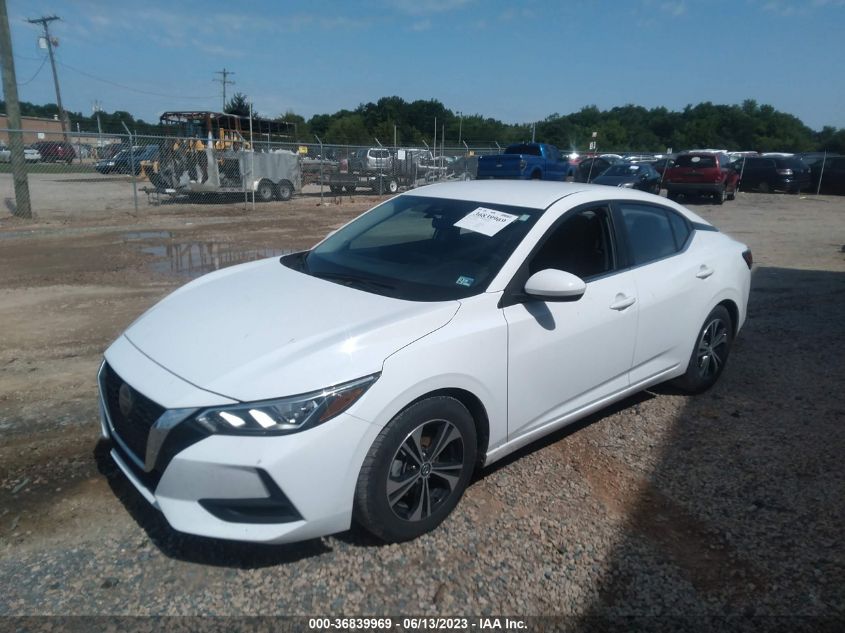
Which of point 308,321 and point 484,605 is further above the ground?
point 308,321

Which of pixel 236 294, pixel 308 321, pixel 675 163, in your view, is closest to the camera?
pixel 308 321

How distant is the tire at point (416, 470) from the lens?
8.68 ft

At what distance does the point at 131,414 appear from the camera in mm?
2729

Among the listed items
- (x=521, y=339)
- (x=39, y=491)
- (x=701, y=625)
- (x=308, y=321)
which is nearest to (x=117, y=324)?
(x=39, y=491)

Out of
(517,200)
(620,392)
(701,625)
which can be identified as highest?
(517,200)

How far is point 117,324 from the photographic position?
6211 mm

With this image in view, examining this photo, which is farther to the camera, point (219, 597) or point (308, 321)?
point (308, 321)

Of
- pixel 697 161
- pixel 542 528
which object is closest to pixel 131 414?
pixel 542 528

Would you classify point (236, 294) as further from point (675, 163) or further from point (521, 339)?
point (675, 163)

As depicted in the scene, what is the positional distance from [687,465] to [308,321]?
2417mm

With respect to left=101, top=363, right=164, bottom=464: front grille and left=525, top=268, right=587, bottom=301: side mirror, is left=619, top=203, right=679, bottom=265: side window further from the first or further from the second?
left=101, top=363, right=164, bottom=464: front grille

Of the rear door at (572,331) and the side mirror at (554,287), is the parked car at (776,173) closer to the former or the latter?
the rear door at (572,331)

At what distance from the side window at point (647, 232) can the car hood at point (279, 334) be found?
1.66m

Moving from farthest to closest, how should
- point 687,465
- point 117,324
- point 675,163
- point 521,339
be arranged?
point 675,163 < point 117,324 < point 687,465 < point 521,339
